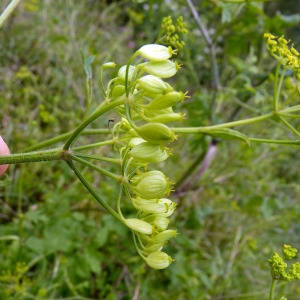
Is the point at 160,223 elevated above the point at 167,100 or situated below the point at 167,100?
below

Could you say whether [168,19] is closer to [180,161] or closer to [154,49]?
[154,49]

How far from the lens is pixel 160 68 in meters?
0.84

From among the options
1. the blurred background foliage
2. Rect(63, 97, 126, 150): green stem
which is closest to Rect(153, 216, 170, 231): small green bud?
Rect(63, 97, 126, 150): green stem

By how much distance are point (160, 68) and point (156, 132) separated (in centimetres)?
14

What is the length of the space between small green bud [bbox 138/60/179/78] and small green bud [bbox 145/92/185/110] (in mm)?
59

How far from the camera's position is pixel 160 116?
32.2 inches

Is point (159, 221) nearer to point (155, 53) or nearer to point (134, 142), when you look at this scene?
point (134, 142)

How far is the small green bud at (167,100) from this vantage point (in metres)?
0.79

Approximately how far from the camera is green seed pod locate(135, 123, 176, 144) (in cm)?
78

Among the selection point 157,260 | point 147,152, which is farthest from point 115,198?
point 147,152

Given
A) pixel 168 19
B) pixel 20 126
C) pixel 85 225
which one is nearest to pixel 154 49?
pixel 168 19

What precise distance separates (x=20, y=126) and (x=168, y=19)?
5.37ft

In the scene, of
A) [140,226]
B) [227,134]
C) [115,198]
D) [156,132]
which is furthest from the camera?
[115,198]

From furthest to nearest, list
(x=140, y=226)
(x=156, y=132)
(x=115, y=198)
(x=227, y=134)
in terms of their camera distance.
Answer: (x=115, y=198) → (x=227, y=134) → (x=140, y=226) → (x=156, y=132)
